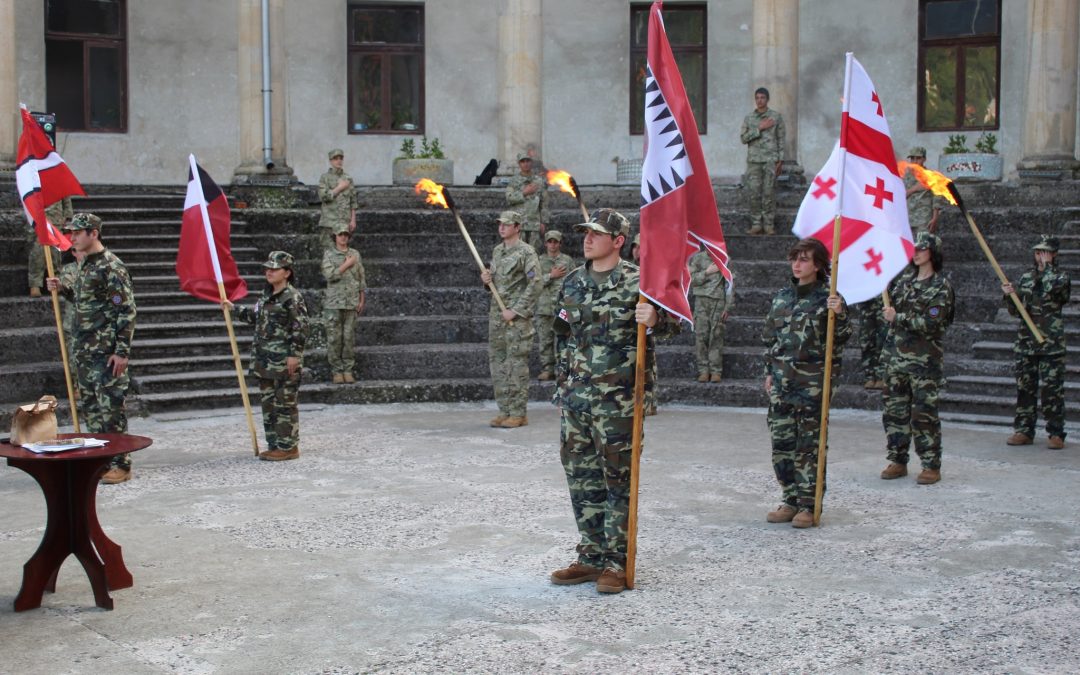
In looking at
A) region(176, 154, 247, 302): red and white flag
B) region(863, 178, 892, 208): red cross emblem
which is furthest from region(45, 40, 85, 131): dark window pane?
region(863, 178, 892, 208): red cross emblem

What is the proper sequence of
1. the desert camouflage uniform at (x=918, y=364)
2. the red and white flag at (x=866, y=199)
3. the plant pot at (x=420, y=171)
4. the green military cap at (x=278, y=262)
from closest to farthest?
the red and white flag at (x=866, y=199) < the desert camouflage uniform at (x=918, y=364) < the green military cap at (x=278, y=262) < the plant pot at (x=420, y=171)

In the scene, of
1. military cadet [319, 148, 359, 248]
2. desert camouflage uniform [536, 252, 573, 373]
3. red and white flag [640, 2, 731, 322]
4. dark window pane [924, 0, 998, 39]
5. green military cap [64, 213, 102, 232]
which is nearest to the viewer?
red and white flag [640, 2, 731, 322]

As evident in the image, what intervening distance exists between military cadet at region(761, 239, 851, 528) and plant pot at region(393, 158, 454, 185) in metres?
12.1

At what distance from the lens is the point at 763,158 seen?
60.1 feet

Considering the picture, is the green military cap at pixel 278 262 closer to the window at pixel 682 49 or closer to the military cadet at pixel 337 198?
the military cadet at pixel 337 198

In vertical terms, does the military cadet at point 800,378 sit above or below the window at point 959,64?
below

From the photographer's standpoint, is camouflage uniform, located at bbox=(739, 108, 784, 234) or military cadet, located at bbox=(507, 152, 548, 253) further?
camouflage uniform, located at bbox=(739, 108, 784, 234)

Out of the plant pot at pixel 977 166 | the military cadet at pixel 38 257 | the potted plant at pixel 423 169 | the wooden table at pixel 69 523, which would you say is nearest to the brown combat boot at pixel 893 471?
the wooden table at pixel 69 523

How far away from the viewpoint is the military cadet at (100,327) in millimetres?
10484

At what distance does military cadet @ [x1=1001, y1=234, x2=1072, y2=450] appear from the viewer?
40.3ft

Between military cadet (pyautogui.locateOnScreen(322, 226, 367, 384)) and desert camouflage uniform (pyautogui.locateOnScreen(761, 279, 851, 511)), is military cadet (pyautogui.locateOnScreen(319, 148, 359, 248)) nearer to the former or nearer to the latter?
military cadet (pyautogui.locateOnScreen(322, 226, 367, 384))

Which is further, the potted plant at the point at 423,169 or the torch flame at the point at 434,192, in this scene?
the potted plant at the point at 423,169

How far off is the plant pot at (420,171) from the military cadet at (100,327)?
10.4 meters

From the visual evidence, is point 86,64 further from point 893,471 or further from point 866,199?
point 866,199
